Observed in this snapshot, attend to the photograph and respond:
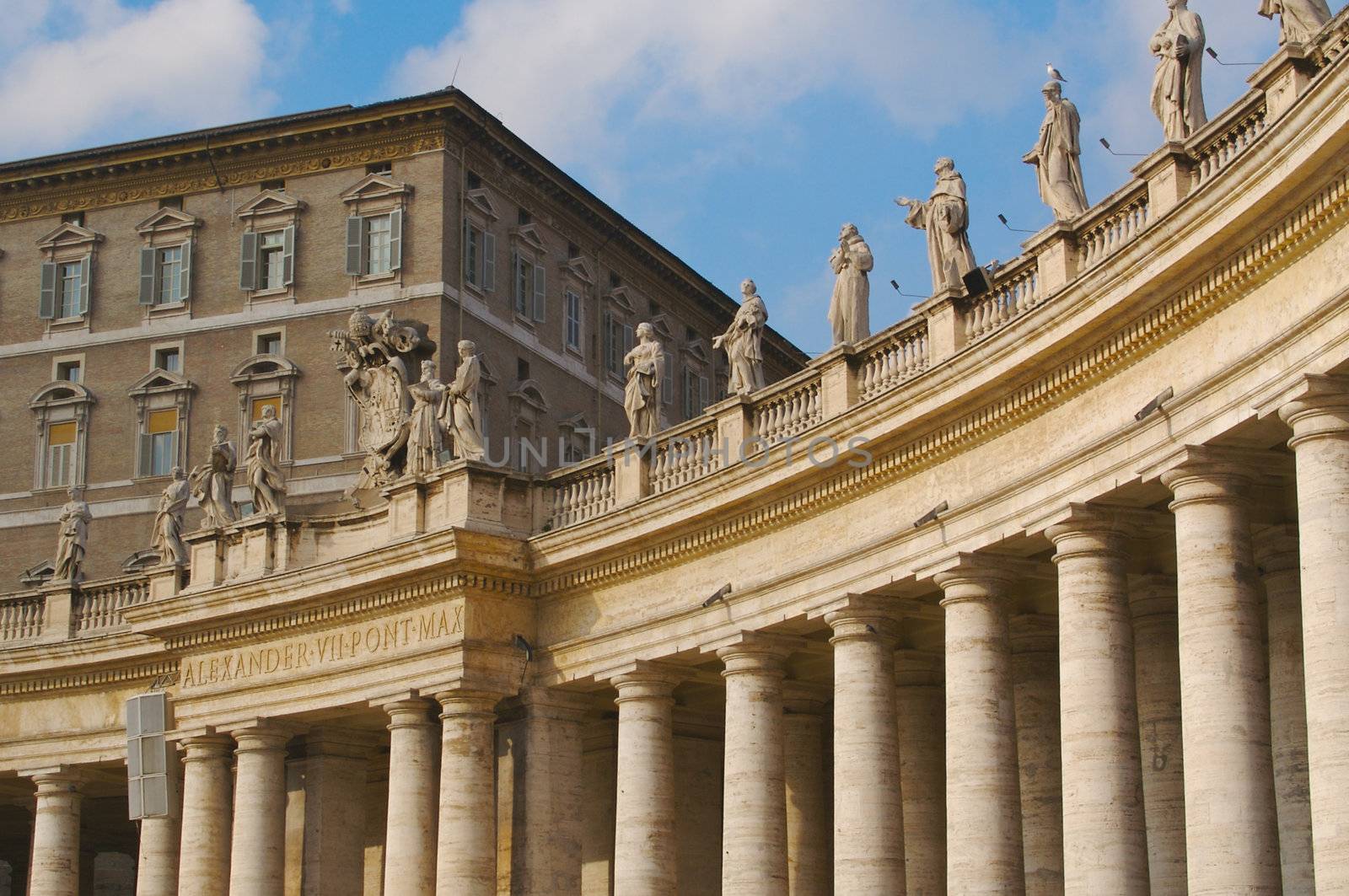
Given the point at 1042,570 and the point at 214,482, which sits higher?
the point at 214,482

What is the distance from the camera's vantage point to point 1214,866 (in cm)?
2688

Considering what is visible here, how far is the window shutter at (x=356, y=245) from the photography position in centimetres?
6556

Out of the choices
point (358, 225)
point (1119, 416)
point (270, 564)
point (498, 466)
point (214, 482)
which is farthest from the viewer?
point (358, 225)

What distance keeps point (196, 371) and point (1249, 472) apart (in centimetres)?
4456

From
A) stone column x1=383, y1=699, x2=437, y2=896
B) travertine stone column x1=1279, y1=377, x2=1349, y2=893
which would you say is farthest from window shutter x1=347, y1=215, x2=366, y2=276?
travertine stone column x1=1279, y1=377, x2=1349, y2=893

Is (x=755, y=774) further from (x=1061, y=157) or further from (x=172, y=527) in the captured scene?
(x=172, y=527)

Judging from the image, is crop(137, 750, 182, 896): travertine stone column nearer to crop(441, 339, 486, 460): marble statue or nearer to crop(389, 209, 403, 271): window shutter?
crop(441, 339, 486, 460): marble statue

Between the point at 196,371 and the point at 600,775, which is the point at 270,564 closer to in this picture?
the point at 600,775

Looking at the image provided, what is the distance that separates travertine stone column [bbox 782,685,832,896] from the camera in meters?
42.1

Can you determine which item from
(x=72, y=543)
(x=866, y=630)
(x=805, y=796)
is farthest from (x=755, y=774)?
(x=72, y=543)

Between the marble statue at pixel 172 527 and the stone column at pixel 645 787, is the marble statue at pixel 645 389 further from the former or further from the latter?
the marble statue at pixel 172 527

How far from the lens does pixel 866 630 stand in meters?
34.9

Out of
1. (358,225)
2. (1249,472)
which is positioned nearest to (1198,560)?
(1249,472)

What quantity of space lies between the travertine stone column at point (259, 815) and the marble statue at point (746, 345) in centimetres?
1264
